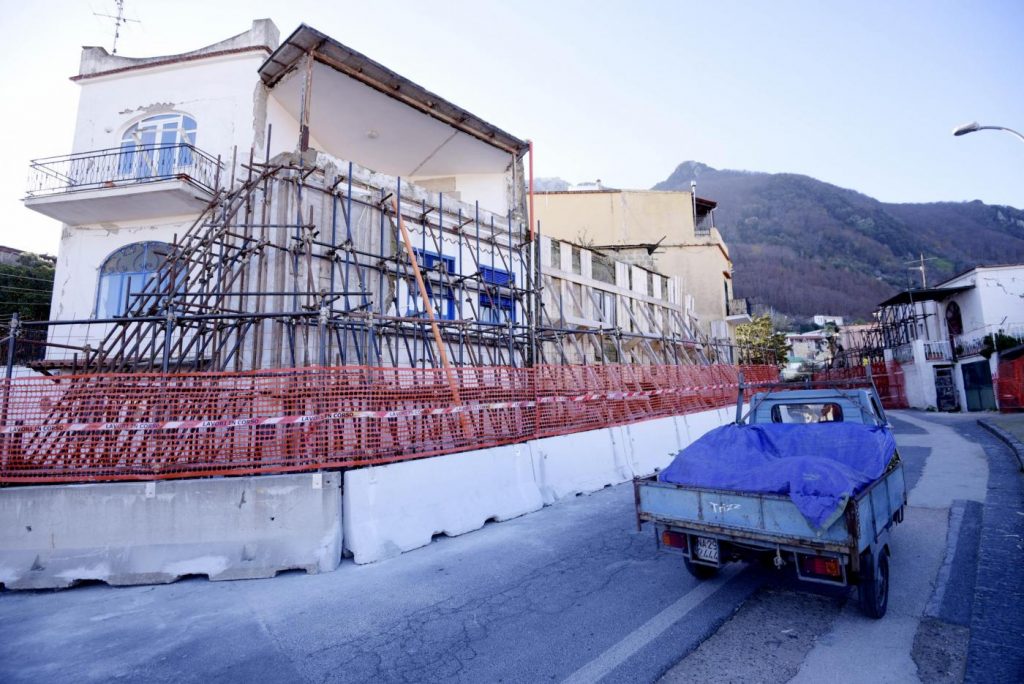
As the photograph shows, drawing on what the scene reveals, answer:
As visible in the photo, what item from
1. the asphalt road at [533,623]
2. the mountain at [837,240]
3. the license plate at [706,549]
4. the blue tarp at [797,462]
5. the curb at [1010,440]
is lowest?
the asphalt road at [533,623]

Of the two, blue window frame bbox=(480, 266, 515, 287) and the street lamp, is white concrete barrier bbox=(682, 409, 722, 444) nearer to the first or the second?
blue window frame bbox=(480, 266, 515, 287)

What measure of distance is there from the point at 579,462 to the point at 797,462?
194 inches

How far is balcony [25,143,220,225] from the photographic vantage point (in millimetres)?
12266

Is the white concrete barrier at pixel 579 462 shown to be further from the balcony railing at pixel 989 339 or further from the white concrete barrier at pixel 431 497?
the balcony railing at pixel 989 339

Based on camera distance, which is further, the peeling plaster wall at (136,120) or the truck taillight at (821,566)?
the peeling plaster wall at (136,120)

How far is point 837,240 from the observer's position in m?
135

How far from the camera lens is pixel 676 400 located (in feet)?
42.8

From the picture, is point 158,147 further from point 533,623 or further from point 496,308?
point 533,623

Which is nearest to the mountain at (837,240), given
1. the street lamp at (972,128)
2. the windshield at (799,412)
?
the street lamp at (972,128)

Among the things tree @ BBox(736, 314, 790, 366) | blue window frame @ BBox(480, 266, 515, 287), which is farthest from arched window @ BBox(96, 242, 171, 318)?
tree @ BBox(736, 314, 790, 366)

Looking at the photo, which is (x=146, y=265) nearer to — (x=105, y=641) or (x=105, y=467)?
(x=105, y=467)

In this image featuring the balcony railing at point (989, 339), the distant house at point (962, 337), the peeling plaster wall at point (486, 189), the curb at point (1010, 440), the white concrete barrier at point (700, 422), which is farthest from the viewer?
the distant house at point (962, 337)

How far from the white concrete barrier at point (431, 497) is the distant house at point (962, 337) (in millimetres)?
27872

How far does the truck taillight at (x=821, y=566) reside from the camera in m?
3.55
